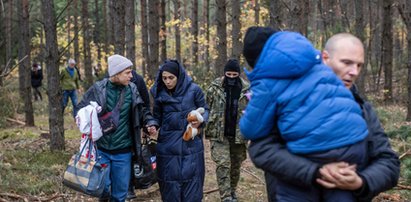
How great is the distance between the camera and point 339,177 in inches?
90.8

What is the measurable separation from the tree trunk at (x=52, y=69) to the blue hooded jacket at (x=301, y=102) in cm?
633

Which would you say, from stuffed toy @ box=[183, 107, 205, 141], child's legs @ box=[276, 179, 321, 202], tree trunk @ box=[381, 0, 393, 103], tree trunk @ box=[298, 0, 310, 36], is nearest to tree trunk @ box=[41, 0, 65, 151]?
stuffed toy @ box=[183, 107, 205, 141]

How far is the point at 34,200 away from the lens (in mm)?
6324

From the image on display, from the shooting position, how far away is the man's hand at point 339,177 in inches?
91.1

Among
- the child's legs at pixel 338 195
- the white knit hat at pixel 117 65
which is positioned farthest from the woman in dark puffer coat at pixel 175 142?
the child's legs at pixel 338 195

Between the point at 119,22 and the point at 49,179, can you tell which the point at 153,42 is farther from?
the point at 49,179

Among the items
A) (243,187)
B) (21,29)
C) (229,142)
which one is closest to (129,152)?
(229,142)

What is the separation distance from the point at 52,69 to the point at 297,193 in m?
6.58

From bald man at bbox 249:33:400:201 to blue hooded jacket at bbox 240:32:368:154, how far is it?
68 millimetres

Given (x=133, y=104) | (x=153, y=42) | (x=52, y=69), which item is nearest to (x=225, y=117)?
(x=133, y=104)

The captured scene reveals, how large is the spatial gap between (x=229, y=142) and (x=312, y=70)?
422cm

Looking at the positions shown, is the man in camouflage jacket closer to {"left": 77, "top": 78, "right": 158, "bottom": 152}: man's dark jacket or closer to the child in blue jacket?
{"left": 77, "top": 78, "right": 158, "bottom": 152}: man's dark jacket

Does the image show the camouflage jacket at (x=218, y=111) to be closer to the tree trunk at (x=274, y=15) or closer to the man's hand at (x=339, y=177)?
the tree trunk at (x=274, y=15)

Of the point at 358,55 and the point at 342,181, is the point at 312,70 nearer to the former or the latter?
the point at 358,55
